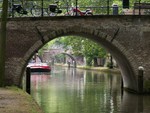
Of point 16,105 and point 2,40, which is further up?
point 2,40

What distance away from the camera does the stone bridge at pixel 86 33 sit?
77.4 feet

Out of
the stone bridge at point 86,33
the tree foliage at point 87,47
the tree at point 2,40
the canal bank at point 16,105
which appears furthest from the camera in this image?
the tree foliage at point 87,47

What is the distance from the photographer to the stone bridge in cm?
2359

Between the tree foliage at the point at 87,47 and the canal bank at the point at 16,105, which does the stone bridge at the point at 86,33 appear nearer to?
the canal bank at the point at 16,105

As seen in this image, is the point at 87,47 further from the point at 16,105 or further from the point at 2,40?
the point at 16,105

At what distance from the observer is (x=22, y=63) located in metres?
23.5

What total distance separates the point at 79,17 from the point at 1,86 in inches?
241

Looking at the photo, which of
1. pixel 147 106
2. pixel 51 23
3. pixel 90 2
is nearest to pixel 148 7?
pixel 51 23

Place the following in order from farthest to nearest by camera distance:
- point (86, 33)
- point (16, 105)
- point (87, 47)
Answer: point (87, 47)
point (86, 33)
point (16, 105)

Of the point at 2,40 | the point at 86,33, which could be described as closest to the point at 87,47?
the point at 86,33

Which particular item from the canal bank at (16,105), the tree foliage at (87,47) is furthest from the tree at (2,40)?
the tree foliage at (87,47)

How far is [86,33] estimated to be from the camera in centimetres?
2448

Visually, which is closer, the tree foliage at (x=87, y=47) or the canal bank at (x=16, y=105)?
the canal bank at (x=16, y=105)

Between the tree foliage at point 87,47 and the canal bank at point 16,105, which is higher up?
the tree foliage at point 87,47
